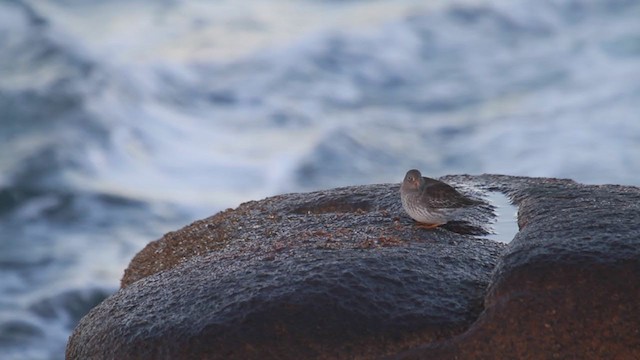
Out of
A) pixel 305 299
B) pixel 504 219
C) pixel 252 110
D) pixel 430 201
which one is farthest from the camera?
pixel 252 110

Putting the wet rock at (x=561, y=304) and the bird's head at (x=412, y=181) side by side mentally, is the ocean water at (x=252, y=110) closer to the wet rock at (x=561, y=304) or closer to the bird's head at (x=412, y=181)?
the bird's head at (x=412, y=181)

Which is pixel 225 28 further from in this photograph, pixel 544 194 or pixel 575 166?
pixel 544 194

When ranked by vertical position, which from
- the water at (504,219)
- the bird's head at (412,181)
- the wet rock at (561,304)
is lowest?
the wet rock at (561,304)

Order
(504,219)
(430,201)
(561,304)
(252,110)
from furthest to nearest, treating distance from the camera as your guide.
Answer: (252,110), (504,219), (430,201), (561,304)

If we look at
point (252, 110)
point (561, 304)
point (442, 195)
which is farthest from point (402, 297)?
point (252, 110)

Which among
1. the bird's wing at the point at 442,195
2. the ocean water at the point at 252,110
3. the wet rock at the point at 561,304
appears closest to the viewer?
the wet rock at the point at 561,304

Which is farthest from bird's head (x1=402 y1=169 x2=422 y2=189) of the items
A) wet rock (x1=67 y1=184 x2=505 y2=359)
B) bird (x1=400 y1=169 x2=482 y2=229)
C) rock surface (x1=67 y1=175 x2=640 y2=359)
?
rock surface (x1=67 y1=175 x2=640 y2=359)

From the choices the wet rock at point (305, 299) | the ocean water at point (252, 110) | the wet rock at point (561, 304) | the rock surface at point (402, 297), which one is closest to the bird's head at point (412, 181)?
the wet rock at point (305, 299)

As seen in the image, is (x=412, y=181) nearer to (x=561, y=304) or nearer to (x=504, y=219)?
(x=504, y=219)

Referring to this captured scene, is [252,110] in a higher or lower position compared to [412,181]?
higher
